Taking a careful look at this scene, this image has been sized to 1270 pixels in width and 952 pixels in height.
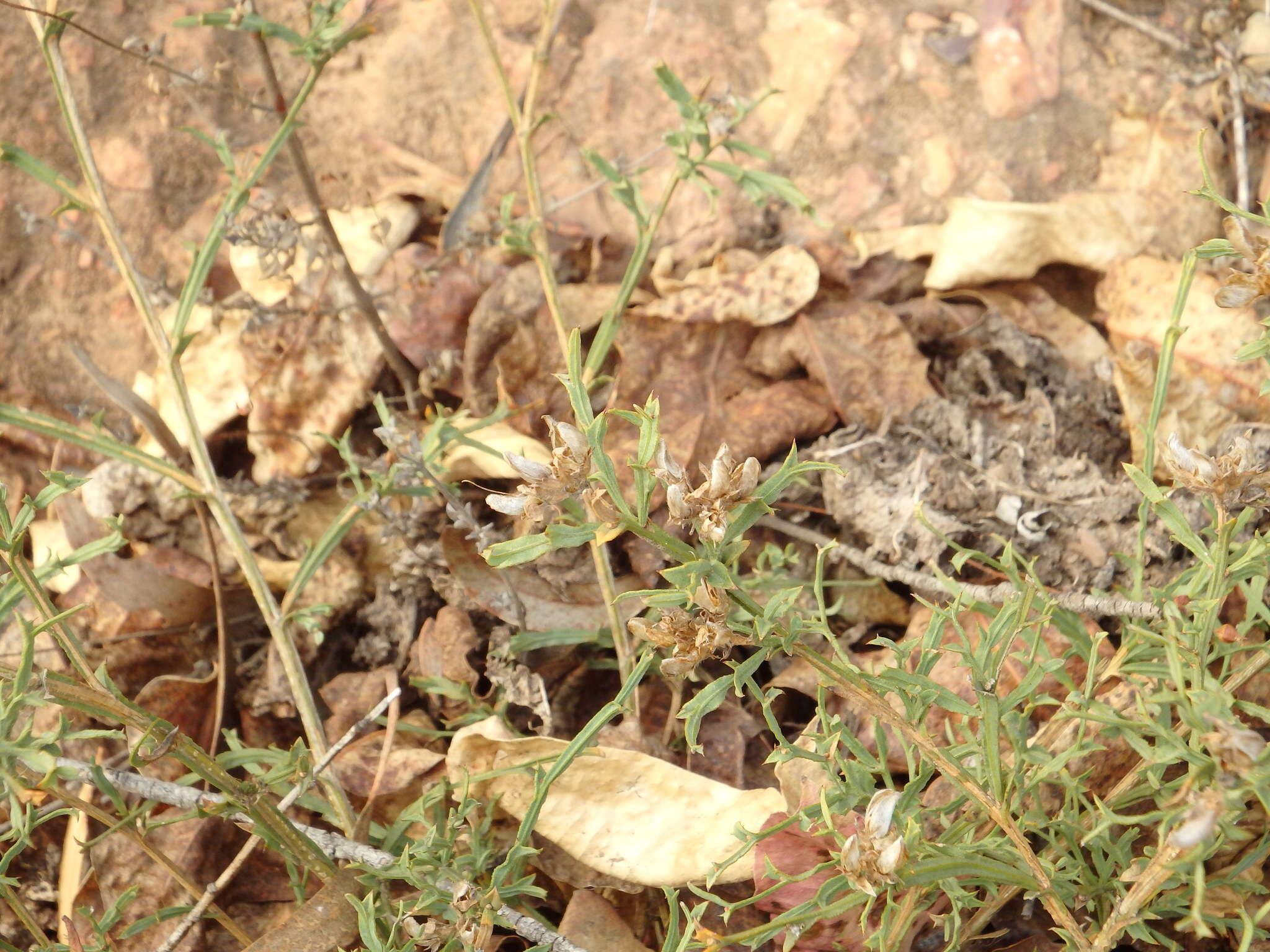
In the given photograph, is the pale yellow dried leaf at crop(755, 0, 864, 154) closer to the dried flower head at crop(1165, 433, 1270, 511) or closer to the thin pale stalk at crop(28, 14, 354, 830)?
the thin pale stalk at crop(28, 14, 354, 830)

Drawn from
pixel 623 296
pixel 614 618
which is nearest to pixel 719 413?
pixel 623 296

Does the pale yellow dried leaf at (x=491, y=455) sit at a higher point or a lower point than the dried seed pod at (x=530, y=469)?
lower

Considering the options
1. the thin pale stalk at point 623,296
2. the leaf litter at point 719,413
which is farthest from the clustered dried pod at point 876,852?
the thin pale stalk at point 623,296

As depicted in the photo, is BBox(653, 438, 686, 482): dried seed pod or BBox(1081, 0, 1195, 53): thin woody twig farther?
BBox(1081, 0, 1195, 53): thin woody twig

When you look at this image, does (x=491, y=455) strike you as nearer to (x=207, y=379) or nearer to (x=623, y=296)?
(x=623, y=296)

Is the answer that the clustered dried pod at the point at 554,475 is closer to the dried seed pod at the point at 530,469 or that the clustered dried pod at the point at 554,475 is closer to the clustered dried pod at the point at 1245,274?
the dried seed pod at the point at 530,469

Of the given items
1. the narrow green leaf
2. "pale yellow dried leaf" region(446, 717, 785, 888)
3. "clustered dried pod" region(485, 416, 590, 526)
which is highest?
the narrow green leaf

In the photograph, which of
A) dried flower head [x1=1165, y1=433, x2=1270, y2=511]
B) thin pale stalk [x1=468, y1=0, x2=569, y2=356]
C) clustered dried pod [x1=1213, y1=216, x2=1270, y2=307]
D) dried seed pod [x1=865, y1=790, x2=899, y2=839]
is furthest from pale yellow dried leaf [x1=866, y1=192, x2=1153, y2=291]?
dried seed pod [x1=865, y1=790, x2=899, y2=839]
